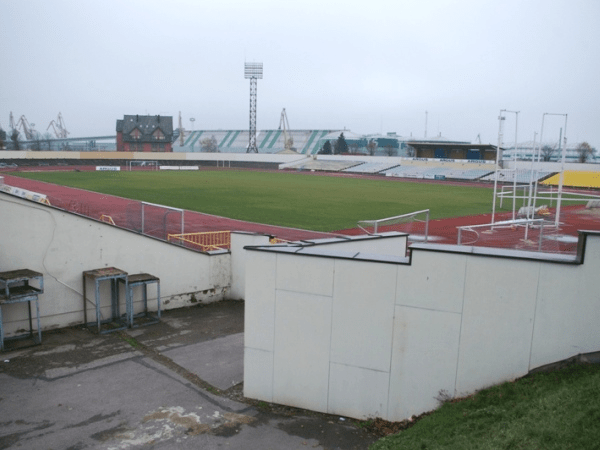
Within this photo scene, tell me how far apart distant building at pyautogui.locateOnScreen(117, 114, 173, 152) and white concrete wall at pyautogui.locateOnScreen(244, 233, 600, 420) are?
432ft

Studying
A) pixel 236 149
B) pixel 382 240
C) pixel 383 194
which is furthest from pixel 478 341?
pixel 236 149

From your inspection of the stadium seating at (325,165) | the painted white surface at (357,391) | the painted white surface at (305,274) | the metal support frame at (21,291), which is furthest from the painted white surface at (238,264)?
the stadium seating at (325,165)

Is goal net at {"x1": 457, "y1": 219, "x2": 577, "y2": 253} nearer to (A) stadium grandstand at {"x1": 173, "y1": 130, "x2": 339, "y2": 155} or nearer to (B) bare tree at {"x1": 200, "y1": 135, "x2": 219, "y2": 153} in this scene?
(A) stadium grandstand at {"x1": 173, "y1": 130, "x2": 339, "y2": 155}

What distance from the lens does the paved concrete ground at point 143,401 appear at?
790 cm

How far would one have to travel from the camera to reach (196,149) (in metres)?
196

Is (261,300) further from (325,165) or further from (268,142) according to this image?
(268,142)

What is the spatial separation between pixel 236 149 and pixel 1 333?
7035 inches

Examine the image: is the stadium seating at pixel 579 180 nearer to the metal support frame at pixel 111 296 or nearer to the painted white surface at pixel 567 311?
the metal support frame at pixel 111 296

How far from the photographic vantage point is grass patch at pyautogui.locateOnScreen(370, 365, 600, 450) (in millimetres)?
5504

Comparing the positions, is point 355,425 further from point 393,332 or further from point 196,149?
point 196,149

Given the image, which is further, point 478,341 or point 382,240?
point 382,240

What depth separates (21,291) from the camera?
39.2 feet

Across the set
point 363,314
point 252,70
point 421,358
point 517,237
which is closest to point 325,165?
point 252,70

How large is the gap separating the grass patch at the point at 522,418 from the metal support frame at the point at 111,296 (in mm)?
8411
